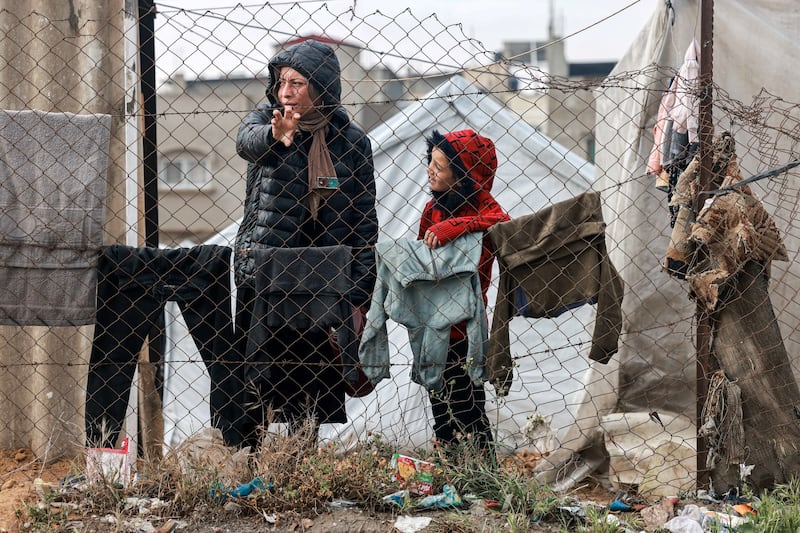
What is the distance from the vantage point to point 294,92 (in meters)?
4.00

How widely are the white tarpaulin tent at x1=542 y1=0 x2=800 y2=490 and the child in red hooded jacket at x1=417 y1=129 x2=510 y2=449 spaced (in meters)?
0.69

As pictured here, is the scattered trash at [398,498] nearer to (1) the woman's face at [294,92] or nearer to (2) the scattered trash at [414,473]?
(2) the scattered trash at [414,473]

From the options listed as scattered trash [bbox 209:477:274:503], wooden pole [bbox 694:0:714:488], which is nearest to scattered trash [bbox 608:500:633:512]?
wooden pole [bbox 694:0:714:488]

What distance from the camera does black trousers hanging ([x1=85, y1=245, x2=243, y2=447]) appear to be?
13.1ft

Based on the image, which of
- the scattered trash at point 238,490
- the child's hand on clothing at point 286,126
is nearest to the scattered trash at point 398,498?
the scattered trash at point 238,490

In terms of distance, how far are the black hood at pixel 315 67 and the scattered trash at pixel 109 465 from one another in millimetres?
1660

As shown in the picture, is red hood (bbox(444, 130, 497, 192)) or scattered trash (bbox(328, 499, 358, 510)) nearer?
scattered trash (bbox(328, 499, 358, 510))

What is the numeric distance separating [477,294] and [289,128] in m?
1.07

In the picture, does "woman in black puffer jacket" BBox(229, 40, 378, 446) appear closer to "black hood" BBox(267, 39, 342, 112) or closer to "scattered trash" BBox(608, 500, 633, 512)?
"black hood" BBox(267, 39, 342, 112)

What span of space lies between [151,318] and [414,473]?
133cm

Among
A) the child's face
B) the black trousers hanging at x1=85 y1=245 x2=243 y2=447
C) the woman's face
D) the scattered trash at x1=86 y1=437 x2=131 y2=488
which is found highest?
the woman's face

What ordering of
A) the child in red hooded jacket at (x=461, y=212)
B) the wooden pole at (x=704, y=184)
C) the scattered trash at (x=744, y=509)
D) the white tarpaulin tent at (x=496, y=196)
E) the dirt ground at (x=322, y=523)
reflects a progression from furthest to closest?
the white tarpaulin tent at (x=496, y=196), the child in red hooded jacket at (x=461, y=212), the wooden pole at (x=704, y=184), the scattered trash at (x=744, y=509), the dirt ground at (x=322, y=523)

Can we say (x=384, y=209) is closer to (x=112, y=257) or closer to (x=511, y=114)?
(x=511, y=114)

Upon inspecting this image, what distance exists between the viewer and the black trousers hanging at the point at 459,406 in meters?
4.00
